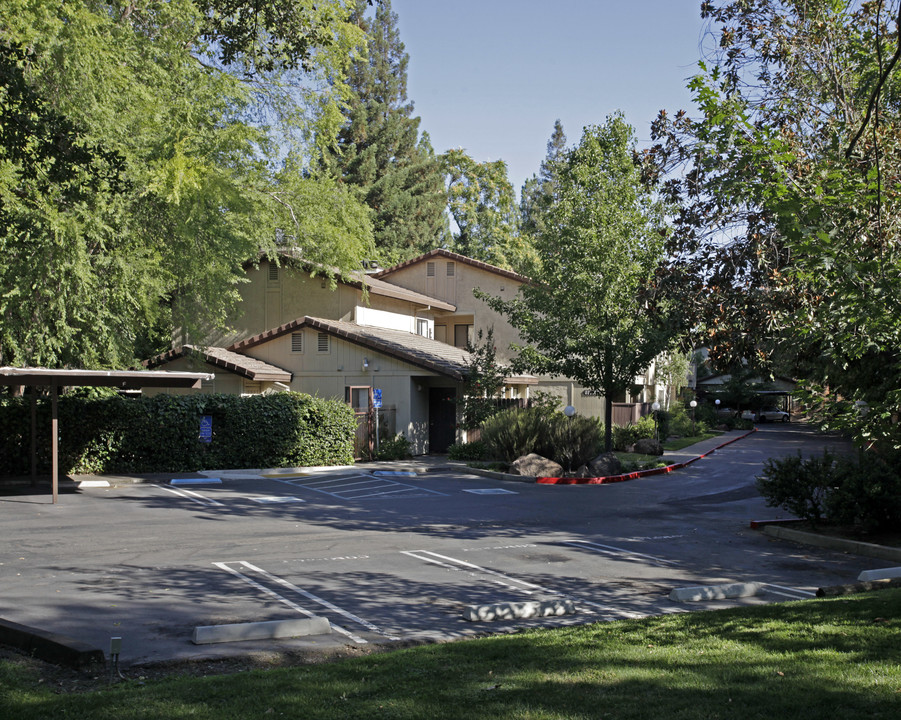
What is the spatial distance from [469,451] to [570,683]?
74.3 ft

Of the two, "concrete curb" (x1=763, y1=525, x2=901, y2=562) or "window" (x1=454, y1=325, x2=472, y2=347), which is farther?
"window" (x1=454, y1=325, x2=472, y2=347)

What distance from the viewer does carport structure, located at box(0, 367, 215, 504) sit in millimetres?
17967

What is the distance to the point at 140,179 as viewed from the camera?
2031 centimetres

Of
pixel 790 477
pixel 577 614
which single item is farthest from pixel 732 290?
pixel 577 614

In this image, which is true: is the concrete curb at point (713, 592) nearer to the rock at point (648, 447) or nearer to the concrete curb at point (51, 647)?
the concrete curb at point (51, 647)

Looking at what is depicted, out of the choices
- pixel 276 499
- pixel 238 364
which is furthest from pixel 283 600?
pixel 238 364

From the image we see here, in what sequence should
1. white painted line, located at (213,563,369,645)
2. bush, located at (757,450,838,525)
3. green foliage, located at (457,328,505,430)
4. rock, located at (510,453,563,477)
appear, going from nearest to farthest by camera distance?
white painted line, located at (213,563,369,645), bush, located at (757,450,838,525), rock, located at (510,453,563,477), green foliage, located at (457,328,505,430)

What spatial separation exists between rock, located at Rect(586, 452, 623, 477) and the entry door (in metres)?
7.25

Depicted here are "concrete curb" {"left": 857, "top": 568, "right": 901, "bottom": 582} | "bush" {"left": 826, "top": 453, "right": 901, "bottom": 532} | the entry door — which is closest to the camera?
"concrete curb" {"left": 857, "top": 568, "right": 901, "bottom": 582}

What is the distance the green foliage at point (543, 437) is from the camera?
26.4m

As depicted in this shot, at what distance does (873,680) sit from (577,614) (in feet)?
12.3

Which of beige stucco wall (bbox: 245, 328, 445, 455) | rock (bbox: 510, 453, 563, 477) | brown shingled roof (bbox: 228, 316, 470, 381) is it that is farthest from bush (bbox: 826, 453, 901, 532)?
beige stucco wall (bbox: 245, 328, 445, 455)

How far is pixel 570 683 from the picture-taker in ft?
18.8

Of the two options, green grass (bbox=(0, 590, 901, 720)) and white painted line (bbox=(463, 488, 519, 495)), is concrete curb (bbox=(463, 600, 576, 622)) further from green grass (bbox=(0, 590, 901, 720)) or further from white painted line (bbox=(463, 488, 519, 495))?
white painted line (bbox=(463, 488, 519, 495))
